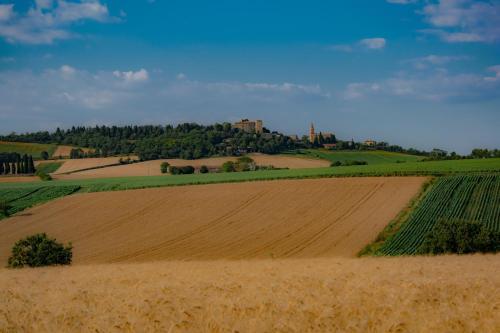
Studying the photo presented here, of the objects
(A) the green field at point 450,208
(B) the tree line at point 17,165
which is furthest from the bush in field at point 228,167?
Answer: (A) the green field at point 450,208

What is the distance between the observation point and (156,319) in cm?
704

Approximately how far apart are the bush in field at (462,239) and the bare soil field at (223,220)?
18.4ft

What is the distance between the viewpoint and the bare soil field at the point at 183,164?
336ft

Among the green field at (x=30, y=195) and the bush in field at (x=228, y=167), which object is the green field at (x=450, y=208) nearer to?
the green field at (x=30, y=195)

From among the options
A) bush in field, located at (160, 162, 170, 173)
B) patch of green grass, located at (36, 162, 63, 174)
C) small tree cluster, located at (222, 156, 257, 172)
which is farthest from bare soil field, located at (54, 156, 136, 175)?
small tree cluster, located at (222, 156, 257, 172)

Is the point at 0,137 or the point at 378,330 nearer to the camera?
the point at 378,330

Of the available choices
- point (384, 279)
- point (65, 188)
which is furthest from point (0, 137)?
point (384, 279)

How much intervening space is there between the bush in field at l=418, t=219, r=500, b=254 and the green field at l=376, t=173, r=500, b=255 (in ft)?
A: 7.29

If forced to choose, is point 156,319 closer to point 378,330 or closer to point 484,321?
point 378,330

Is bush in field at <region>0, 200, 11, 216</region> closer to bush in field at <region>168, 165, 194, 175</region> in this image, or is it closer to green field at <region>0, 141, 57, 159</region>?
bush in field at <region>168, 165, 194, 175</region>

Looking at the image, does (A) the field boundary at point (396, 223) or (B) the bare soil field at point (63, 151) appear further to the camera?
(B) the bare soil field at point (63, 151)

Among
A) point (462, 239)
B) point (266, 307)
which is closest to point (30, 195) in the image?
point (462, 239)

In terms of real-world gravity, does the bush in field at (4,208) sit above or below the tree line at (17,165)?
below

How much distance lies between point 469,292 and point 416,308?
5.08 feet
